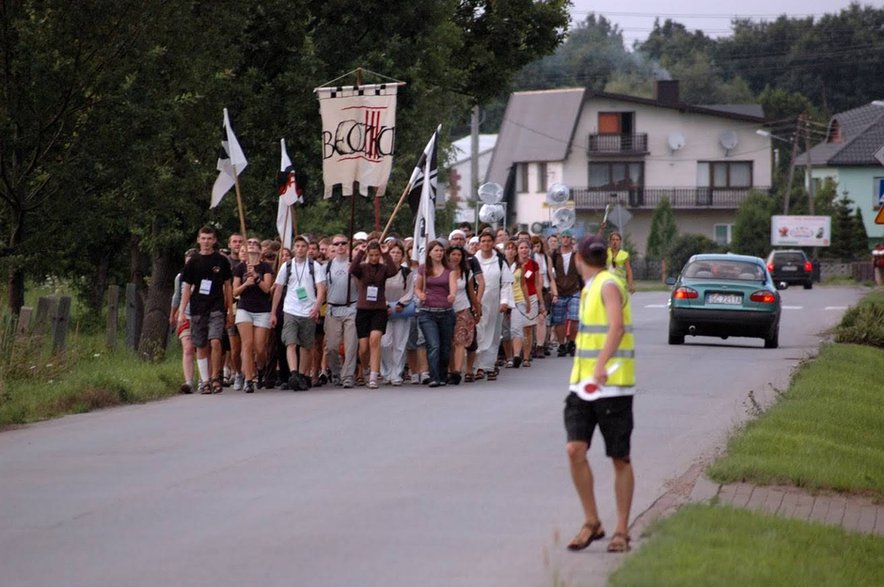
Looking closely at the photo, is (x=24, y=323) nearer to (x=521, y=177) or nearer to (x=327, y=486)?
(x=327, y=486)

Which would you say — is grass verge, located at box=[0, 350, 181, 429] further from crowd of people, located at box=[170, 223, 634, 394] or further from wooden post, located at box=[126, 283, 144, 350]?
wooden post, located at box=[126, 283, 144, 350]

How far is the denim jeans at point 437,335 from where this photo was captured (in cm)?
1914

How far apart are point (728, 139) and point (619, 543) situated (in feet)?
252

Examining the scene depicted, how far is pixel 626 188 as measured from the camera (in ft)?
285

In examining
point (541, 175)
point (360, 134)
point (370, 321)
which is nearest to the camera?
point (370, 321)

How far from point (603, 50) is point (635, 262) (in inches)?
2640

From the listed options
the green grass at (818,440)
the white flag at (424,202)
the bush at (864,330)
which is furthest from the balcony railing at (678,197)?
the green grass at (818,440)

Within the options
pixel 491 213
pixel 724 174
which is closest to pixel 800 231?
pixel 724 174

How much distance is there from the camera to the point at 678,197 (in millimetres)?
86125

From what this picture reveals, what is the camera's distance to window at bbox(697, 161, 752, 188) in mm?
85625

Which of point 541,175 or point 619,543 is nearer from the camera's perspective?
point 619,543

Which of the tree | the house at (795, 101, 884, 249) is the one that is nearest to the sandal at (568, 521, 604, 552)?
the tree

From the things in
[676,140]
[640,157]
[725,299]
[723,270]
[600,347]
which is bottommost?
[725,299]

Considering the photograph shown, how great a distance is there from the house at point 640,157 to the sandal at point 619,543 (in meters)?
75.0
